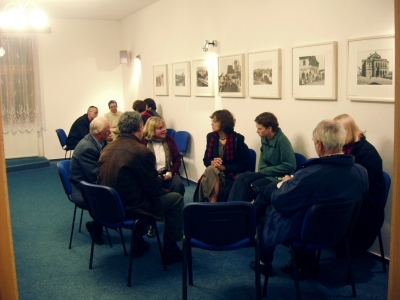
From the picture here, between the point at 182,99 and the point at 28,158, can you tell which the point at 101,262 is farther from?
the point at 28,158

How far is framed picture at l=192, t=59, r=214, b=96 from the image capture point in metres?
6.19

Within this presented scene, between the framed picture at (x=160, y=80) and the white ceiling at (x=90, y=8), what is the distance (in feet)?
3.83

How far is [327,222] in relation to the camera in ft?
9.64

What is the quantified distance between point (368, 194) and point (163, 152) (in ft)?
7.08

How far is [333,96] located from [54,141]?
679cm

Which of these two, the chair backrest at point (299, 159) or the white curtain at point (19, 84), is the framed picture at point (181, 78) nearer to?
the chair backrest at point (299, 159)

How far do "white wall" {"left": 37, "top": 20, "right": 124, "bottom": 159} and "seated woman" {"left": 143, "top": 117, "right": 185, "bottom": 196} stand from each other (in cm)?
513

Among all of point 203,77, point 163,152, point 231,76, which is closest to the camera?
point 163,152

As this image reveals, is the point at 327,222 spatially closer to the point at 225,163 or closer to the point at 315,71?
the point at 315,71

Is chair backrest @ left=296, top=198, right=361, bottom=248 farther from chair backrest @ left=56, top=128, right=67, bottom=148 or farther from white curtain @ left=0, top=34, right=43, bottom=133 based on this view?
white curtain @ left=0, top=34, right=43, bottom=133

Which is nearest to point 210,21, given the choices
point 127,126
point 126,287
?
point 127,126

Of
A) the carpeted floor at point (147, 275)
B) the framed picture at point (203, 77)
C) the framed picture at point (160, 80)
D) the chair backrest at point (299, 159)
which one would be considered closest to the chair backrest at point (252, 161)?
the chair backrest at point (299, 159)

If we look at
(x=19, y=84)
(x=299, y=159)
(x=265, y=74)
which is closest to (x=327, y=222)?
(x=299, y=159)


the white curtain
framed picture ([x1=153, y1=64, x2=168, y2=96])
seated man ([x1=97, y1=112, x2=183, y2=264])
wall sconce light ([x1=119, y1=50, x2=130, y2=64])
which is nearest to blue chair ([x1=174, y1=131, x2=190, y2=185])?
framed picture ([x1=153, y1=64, x2=168, y2=96])
